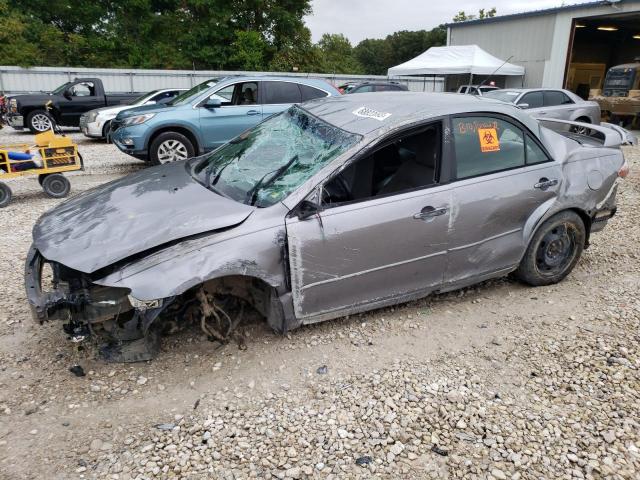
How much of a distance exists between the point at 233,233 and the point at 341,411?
1.22 meters

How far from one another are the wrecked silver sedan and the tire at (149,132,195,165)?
4483 millimetres

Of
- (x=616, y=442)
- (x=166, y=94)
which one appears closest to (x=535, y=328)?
(x=616, y=442)

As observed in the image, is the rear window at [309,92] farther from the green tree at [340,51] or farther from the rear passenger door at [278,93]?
the green tree at [340,51]

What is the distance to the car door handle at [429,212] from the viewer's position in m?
3.31

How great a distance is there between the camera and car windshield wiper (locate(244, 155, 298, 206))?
10.4 ft

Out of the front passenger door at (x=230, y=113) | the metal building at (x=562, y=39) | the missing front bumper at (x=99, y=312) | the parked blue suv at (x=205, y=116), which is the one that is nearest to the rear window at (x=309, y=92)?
the parked blue suv at (x=205, y=116)

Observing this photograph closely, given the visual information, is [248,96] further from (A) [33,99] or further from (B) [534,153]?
(A) [33,99]

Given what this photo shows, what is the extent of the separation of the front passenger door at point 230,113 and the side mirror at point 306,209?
19.3ft

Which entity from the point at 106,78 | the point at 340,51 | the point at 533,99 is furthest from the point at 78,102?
the point at 340,51

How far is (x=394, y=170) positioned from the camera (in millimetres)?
3773

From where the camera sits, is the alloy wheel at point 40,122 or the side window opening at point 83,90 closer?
the alloy wheel at point 40,122

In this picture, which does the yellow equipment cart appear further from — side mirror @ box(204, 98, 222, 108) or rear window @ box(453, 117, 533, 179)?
rear window @ box(453, 117, 533, 179)

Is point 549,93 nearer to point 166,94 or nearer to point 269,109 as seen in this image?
point 269,109

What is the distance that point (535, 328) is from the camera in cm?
363
